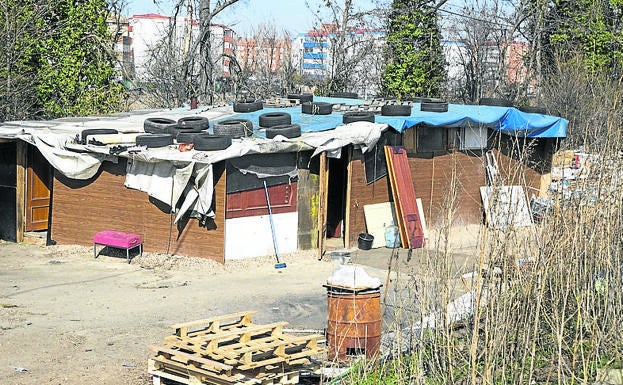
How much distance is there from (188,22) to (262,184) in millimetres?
17408

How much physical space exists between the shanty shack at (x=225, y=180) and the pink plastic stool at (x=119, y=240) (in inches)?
9.5

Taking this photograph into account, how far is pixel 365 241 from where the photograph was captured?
59.3 ft

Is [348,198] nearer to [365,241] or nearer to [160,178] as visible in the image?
[365,241]

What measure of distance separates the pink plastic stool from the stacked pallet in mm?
6710

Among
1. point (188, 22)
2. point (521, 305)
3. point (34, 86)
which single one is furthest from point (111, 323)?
point (188, 22)

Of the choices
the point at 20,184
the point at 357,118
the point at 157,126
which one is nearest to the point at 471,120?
the point at 357,118

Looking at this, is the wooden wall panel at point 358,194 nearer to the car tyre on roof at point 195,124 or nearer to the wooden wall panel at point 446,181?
the wooden wall panel at point 446,181

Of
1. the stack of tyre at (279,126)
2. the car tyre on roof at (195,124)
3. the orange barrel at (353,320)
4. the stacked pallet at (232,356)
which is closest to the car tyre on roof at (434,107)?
the stack of tyre at (279,126)

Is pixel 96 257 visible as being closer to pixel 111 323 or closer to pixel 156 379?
pixel 111 323

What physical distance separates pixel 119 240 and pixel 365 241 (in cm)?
482

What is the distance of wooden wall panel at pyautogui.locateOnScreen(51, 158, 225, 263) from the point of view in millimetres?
16422

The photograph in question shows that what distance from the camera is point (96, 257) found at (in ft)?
56.0

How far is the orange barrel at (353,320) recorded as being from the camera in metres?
10.4

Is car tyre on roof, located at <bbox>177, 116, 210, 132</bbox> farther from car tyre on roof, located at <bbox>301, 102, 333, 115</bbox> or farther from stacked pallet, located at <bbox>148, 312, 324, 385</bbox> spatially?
stacked pallet, located at <bbox>148, 312, 324, 385</bbox>
